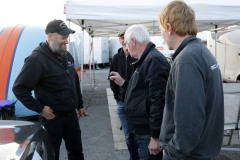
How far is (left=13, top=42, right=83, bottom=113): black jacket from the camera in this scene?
2553 millimetres

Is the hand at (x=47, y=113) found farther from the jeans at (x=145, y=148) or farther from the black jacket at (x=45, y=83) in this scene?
the jeans at (x=145, y=148)

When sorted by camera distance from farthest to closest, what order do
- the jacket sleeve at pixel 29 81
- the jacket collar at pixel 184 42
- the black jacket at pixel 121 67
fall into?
the black jacket at pixel 121 67 < the jacket sleeve at pixel 29 81 < the jacket collar at pixel 184 42

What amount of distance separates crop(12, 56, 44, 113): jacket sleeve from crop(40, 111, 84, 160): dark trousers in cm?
24

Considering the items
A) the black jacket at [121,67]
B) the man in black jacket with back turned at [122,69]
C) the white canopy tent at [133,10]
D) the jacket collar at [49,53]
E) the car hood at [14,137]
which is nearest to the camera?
the car hood at [14,137]

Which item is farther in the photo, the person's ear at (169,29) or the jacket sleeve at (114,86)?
the jacket sleeve at (114,86)

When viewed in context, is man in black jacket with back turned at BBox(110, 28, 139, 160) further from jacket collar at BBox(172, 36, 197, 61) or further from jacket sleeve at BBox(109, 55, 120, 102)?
jacket collar at BBox(172, 36, 197, 61)

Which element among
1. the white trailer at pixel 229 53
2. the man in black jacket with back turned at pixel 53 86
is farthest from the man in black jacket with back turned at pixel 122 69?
the white trailer at pixel 229 53

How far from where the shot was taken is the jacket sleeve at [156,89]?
1.96 metres

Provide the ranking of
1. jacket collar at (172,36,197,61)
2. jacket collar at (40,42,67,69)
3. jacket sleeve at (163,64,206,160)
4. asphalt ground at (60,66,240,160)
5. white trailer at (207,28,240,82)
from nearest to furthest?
jacket sleeve at (163,64,206,160), jacket collar at (172,36,197,61), jacket collar at (40,42,67,69), asphalt ground at (60,66,240,160), white trailer at (207,28,240,82)

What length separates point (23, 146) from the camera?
169 cm

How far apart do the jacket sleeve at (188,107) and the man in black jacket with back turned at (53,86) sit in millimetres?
1668

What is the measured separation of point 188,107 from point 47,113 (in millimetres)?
1726

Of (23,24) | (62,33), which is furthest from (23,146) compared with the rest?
(23,24)

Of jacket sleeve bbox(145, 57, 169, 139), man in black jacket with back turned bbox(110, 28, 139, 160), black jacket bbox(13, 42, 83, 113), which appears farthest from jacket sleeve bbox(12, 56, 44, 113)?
man in black jacket with back turned bbox(110, 28, 139, 160)
